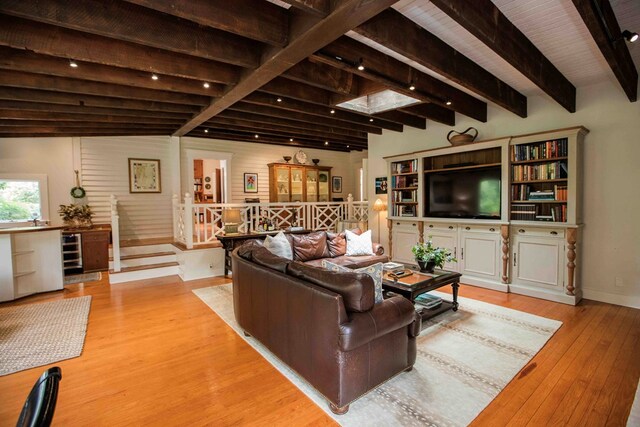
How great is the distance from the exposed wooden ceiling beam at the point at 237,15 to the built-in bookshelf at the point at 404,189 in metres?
4.01

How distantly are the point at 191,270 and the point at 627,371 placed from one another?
18.9 feet

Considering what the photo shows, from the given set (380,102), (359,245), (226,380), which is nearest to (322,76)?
(380,102)

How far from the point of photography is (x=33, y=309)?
13.4ft

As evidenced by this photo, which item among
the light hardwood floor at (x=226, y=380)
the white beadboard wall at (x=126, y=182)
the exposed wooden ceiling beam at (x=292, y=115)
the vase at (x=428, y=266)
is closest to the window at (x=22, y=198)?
the white beadboard wall at (x=126, y=182)

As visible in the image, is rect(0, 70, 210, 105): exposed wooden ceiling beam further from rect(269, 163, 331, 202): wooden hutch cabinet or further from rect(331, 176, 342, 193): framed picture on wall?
rect(331, 176, 342, 193): framed picture on wall

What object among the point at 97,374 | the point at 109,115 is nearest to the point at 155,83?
the point at 109,115

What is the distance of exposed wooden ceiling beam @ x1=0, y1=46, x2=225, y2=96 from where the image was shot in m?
2.91

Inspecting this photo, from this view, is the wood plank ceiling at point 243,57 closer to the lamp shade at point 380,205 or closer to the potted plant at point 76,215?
the potted plant at point 76,215

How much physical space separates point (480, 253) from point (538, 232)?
2.84 ft

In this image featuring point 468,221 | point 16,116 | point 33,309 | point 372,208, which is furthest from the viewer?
point 372,208

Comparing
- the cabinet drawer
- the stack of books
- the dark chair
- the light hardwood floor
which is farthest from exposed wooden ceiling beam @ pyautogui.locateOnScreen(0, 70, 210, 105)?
the cabinet drawer

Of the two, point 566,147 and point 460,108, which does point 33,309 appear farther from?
point 566,147

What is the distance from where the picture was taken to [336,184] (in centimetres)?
974

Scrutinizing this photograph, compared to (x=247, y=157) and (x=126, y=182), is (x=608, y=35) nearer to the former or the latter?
(x=247, y=157)
